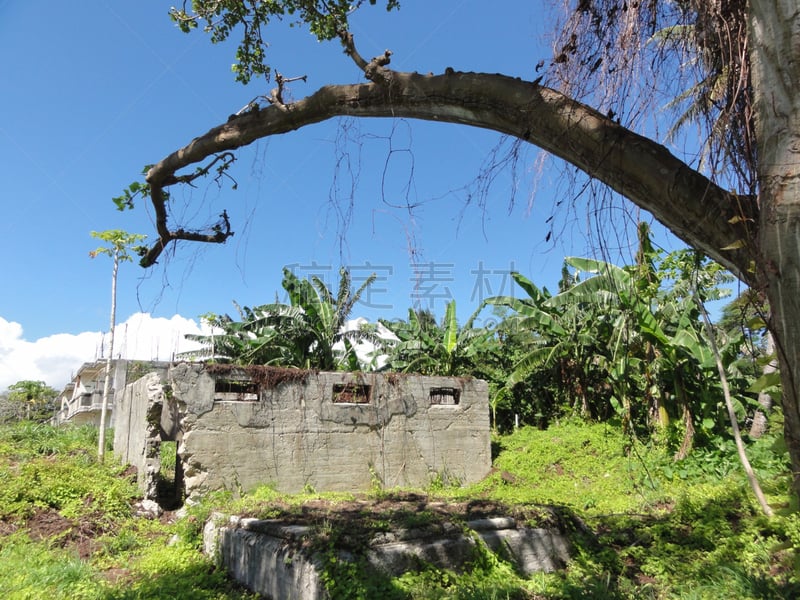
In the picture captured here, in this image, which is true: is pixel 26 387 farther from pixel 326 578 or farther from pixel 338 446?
pixel 326 578

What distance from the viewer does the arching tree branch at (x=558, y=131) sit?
6.05ft

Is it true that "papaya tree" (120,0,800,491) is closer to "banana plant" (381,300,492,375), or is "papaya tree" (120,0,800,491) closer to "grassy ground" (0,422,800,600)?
"grassy ground" (0,422,800,600)

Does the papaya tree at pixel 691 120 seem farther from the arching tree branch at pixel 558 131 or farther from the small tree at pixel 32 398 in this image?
the small tree at pixel 32 398

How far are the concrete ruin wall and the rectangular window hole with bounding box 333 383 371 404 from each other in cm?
2

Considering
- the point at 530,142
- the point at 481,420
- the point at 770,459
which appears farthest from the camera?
the point at 481,420

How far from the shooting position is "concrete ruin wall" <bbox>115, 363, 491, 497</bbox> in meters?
8.23

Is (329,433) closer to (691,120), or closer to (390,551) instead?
(390,551)

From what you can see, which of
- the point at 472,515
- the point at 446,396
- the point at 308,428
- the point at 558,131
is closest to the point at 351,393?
the point at 308,428

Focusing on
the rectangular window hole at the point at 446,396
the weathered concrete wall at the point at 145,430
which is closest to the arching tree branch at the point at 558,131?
the weathered concrete wall at the point at 145,430

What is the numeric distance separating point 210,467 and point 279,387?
5.26ft

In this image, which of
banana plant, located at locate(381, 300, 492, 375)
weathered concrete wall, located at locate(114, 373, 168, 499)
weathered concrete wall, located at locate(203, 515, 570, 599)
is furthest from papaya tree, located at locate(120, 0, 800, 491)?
banana plant, located at locate(381, 300, 492, 375)

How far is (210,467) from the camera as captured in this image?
8125mm

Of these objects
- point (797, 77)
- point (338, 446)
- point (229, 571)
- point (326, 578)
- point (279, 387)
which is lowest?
point (229, 571)

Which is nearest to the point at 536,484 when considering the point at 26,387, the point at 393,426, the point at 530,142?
the point at 393,426
